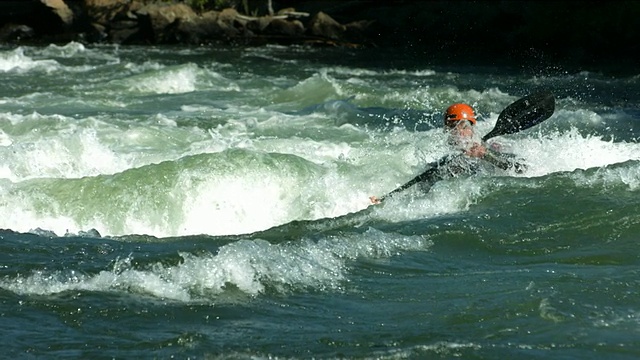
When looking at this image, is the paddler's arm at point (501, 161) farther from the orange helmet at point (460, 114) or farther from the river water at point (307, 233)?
the orange helmet at point (460, 114)

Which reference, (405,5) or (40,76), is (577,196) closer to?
(40,76)

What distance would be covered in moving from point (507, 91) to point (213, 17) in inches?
445

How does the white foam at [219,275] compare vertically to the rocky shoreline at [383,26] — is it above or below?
below

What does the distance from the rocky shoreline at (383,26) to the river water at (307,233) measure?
22.9 ft

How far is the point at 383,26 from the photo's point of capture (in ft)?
77.1

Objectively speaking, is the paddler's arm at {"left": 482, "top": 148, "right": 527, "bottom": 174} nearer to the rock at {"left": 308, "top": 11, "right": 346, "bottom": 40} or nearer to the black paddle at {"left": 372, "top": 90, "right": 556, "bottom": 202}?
the black paddle at {"left": 372, "top": 90, "right": 556, "bottom": 202}

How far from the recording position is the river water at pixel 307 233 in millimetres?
4586

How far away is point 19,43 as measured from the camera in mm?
23547

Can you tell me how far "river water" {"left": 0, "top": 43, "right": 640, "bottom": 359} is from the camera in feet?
15.0

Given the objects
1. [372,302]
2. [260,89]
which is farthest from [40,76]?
[372,302]

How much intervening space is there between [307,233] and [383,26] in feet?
57.6

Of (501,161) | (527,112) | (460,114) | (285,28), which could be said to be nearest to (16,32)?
(285,28)

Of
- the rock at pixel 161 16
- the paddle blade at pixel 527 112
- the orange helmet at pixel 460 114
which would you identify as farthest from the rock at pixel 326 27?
the orange helmet at pixel 460 114

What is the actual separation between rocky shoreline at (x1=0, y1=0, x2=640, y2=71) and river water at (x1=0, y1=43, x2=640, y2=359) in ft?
22.9
